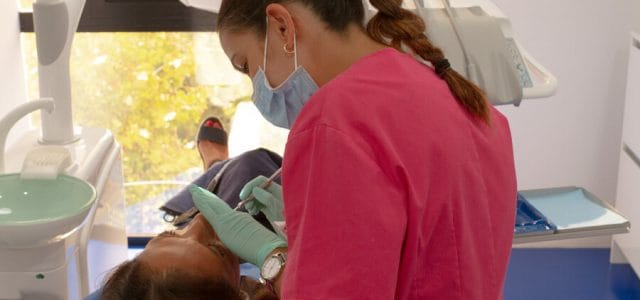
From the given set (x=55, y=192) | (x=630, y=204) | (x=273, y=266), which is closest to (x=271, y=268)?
(x=273, y=266)

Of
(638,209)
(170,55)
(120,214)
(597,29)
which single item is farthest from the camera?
(170,55)

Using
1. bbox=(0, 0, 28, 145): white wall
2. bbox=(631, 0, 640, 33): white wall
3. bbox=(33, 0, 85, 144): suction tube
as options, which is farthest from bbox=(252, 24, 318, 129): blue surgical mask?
bbox=(631, 0, 640, 33): white wall

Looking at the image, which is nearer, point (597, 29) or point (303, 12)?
point (303, 12)

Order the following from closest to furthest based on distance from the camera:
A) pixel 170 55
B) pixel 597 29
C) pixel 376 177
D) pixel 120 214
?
pixel 376 177 < pixel 120 214 < pixel 597 29 < pixel 170 55

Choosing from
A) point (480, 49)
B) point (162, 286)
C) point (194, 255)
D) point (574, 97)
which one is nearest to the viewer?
point (162, 286)

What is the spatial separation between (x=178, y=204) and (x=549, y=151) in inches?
61.3

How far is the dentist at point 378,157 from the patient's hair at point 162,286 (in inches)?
16.0

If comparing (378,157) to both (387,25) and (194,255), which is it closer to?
(387,25)

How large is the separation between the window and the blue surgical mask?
1.95 meters

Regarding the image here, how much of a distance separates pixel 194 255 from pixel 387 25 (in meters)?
0.65

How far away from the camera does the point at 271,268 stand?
153 centimetres

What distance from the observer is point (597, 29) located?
3.24 metres

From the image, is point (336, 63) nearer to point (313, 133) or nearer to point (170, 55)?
point (313, 133)

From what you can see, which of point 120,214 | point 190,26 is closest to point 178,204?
point 120,214
